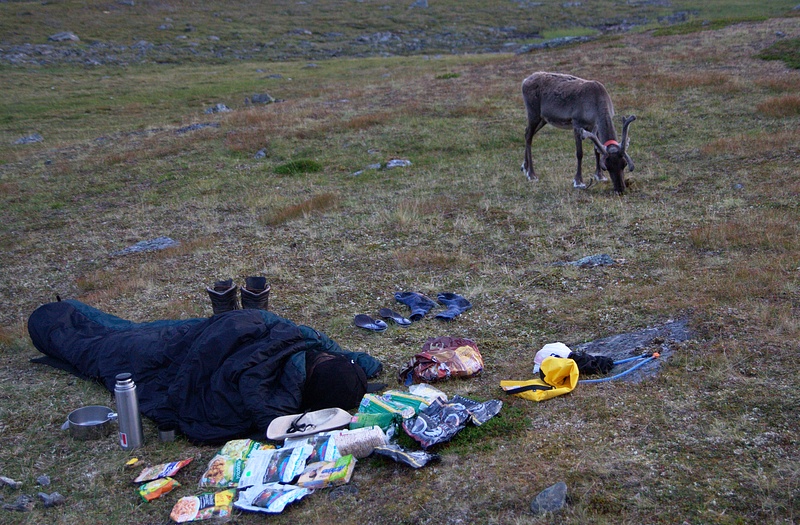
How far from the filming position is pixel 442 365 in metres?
6.14

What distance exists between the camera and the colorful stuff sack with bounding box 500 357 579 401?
5.51 m

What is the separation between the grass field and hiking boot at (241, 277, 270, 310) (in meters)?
0.62

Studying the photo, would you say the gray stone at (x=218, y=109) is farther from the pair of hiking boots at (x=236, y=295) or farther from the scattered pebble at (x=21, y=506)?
the scattered pebble at (x=21, y=506)

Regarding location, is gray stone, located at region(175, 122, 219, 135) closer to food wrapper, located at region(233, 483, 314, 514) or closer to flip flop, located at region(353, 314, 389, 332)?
flip flop, located at region(353, 314, 389, 332)

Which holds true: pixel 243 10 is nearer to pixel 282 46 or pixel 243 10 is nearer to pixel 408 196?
pixel 282 46

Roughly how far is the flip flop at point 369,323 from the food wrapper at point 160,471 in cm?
286

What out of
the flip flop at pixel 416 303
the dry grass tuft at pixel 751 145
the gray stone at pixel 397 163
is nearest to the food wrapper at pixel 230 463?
the flip flop at pixel 416 303

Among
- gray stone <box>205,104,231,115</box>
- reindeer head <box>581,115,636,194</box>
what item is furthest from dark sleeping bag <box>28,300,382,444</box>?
gray stone <box>205,104,231,115</box>

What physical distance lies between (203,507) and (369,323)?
133 inches

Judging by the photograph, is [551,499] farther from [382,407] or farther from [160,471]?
[160,471]

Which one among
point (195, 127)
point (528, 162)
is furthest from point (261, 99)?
point (528, 162)

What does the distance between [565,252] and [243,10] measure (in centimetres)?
6509

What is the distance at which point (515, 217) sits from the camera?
37.0ft

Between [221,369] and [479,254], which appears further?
[479,254]
